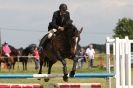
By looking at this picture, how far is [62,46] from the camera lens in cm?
1325

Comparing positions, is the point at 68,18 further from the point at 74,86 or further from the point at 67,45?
the point at 74,86

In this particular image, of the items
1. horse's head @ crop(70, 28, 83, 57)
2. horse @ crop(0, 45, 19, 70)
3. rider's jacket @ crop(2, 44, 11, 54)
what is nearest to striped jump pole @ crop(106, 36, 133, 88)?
horse's head @ crop(70, 28, 83, 57)

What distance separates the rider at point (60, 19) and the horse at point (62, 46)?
0.40 feet

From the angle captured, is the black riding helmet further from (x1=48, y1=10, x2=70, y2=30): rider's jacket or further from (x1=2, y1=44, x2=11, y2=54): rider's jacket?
(x1=2, y1=44, x2=11, y2=54): rider's jacket

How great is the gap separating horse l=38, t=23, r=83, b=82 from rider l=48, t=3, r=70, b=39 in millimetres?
122

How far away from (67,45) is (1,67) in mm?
16885

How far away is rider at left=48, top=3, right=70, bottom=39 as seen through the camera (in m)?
13.2

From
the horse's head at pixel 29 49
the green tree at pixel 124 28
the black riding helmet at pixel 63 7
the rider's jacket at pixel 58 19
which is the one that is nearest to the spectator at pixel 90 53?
the horse's head at pixel 29 49

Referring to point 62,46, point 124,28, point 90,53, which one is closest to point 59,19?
point 62,46

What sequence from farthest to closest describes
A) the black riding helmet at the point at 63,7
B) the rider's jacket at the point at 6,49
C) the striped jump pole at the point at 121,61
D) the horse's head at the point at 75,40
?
the rider's jacket at the point at 6,49
the black riding helmet at the point at 63,7
the striped jump pole at the point at 121,61
the horse's head at the point at 75,40

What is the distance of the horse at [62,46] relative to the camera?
1235cm

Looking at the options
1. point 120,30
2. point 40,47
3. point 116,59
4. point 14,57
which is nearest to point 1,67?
point 14,57

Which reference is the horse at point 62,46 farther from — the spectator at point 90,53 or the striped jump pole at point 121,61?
the spectator at point 90,53

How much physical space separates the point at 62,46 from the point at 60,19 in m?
0.65
